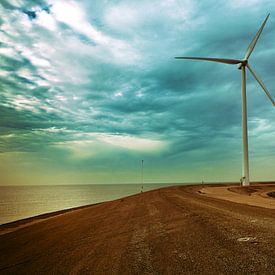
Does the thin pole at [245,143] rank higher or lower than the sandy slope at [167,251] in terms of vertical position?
higher

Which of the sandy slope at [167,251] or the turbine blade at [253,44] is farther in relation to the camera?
the turbine blade at [253,44]

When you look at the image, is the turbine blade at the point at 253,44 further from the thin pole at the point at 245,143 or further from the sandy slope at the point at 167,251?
the sandy slope at the point at 167,251

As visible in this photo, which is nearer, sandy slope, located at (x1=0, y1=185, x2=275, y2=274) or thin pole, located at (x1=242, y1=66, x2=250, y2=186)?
sandy slope, located at (x1=0, y1=185, x2=275, y2=274)

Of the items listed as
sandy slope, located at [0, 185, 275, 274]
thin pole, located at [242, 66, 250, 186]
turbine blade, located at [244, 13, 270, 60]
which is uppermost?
turbine blade, located at [244, 13, 270, 60]

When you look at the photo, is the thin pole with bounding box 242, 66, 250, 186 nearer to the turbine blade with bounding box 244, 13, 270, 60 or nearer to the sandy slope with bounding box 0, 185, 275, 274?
the turbine blade with bounding box 244, 13, 270, 60

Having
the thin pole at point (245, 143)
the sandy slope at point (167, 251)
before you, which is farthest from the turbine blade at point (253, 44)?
the sandy slope at point (167, 251)

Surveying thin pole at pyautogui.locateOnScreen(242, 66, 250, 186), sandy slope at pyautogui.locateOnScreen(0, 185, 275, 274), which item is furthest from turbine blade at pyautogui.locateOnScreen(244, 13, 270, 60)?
sandy slope at pyautogui.locateOnScreen(0, 185, 275, 274)

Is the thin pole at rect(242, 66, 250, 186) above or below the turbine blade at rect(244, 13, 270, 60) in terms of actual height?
below

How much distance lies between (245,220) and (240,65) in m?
A: 48.2

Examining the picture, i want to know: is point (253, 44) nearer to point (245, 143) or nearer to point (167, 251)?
point (245, 143)

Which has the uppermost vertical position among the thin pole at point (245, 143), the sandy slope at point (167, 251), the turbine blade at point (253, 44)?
the turbine blade at point (253, 44)

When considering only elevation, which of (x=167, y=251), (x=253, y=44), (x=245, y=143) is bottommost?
(x=167, y=251)

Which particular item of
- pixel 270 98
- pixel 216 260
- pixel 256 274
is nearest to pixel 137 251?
pixel 216 260

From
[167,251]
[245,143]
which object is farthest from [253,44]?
[167,251]
